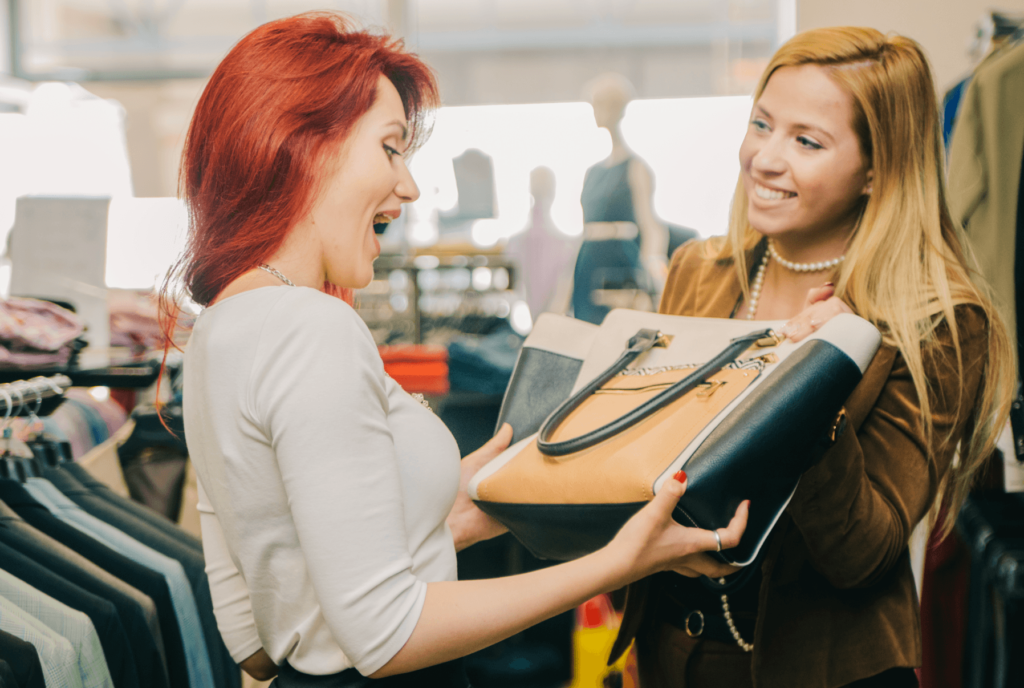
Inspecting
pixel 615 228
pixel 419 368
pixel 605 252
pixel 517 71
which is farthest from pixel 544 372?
pixel 517 71

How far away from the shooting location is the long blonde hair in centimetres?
101

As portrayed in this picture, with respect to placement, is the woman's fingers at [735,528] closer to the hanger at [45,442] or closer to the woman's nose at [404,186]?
the woman's nose at [404,186]

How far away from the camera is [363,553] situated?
64cm

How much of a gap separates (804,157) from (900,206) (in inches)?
6.0

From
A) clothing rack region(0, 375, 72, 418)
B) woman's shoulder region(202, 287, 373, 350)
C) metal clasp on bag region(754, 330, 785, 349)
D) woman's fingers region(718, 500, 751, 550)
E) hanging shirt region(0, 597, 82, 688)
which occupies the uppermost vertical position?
woman's shoulder region(202, 287, 373, 350)

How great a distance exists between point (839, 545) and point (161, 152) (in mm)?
5390

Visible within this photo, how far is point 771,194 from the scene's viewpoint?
1076mm

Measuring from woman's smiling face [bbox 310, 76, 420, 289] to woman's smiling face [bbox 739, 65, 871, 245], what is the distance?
537mm

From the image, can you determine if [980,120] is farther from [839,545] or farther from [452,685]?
[452,685]

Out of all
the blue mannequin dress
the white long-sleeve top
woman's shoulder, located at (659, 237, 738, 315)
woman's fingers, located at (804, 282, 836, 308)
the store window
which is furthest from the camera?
the store window

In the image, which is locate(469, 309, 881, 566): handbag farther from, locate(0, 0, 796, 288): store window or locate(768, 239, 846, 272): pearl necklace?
locate(0, 0, 796, 288): store window

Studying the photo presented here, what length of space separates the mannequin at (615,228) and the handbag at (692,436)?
3.04 m

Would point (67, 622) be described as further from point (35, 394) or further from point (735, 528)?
point (735, 528)

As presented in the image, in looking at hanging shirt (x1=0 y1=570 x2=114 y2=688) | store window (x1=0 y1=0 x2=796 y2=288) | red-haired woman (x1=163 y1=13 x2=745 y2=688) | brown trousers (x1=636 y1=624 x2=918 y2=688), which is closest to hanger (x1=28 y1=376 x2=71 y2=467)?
hanging shirt (x1=0 y1=570 x2=114 y2=688)
